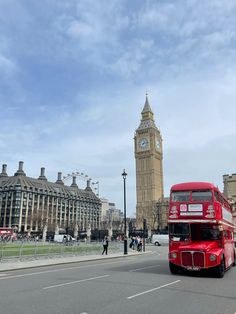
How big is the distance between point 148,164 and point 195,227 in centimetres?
13049

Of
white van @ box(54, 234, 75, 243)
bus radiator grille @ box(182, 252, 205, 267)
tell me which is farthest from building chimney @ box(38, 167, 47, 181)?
bus radiator grille @ box(182, 252, 205, 267)

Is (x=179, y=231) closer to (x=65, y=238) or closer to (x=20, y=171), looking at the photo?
(x=65, y=238)

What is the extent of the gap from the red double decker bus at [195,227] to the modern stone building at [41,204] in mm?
99885

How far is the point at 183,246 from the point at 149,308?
7672 millimetres

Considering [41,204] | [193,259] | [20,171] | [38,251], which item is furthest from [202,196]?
[20,171]

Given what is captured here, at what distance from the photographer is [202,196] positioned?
1642 centimetres

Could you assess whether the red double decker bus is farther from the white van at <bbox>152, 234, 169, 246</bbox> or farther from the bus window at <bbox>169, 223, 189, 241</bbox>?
the white van at <bbox>152, 234, 169, 246</bbox>

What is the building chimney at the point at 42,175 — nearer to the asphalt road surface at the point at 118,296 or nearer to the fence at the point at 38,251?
the fence at the point at 38,251

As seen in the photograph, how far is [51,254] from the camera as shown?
28.2 metres

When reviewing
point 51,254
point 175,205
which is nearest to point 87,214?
point 51,254

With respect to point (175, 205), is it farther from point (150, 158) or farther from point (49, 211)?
point (49, 211)

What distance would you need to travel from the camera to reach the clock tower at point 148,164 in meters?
144

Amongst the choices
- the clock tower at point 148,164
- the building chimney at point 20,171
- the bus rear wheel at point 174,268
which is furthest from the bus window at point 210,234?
the building chimney at point 20,171

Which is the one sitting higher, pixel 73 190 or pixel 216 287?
pixel 73 190
